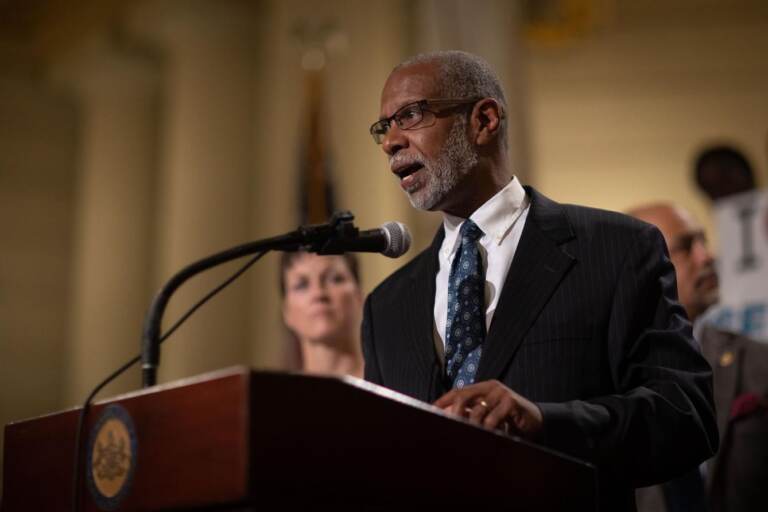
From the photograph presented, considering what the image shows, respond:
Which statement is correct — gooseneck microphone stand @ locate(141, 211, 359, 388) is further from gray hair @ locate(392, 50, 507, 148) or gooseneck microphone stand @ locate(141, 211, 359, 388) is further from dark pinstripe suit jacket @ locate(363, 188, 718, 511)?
gray hair @ locate(392, 50, 507, 148)

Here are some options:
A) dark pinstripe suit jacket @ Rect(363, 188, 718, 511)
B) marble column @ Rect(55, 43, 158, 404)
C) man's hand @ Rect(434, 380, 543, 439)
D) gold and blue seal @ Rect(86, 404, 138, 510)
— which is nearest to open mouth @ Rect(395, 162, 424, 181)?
dark pinstripe suit jacket @ Rect(363, 188, 718, 511)

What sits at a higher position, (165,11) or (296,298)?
(165,11)

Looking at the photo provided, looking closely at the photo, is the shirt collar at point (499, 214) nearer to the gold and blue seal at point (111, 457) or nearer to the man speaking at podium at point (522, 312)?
the man speaking at podium at point (522, 312)

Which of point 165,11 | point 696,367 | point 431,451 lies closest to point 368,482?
point 431,451

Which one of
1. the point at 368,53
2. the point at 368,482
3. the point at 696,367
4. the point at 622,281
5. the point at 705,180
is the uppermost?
the point at 368,53

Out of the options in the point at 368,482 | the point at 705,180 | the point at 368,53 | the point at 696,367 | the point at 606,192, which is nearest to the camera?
the point at 368,482

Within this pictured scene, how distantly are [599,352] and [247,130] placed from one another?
6.61 metres

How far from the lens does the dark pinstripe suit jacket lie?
186cm

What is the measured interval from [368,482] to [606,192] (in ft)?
22.3

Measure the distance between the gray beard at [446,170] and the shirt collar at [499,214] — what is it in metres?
0.08

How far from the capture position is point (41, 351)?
930 centimetres

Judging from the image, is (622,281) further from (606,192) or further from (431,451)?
(606,192)

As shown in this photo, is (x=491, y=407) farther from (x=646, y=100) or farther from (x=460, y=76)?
(x=646, y=100)

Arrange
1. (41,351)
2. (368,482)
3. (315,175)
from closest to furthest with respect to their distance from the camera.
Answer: (368,482) < (315,175) < (41,351)
